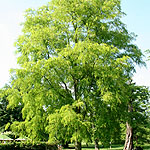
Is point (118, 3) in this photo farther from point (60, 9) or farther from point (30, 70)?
point (30, 70)

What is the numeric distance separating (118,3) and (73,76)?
5898 millimetres

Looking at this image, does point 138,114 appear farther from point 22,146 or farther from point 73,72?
point 22,146

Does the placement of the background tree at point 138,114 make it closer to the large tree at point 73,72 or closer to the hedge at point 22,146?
the large tree at point 73,72

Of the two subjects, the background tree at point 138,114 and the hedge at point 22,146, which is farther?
the background tree at point 138,114

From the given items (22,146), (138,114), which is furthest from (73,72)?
(22,146)

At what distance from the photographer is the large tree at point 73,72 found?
952 cm

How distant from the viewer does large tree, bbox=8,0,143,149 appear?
9516 millimetres

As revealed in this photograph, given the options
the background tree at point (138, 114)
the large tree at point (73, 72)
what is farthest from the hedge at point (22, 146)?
the background tree at point (138, 114)

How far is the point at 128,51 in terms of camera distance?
41.4 ft

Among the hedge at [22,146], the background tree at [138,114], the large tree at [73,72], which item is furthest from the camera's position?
the background tree at [138,114]

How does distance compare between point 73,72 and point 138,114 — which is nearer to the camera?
point 73,72

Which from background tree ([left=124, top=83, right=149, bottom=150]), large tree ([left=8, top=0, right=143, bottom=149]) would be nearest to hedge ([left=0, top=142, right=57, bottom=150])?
large tree ([left=8, top=0, right=143, bottom=149])

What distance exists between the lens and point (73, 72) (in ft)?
33.5

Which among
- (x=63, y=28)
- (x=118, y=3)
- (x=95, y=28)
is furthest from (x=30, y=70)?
(x=118, y=3)
